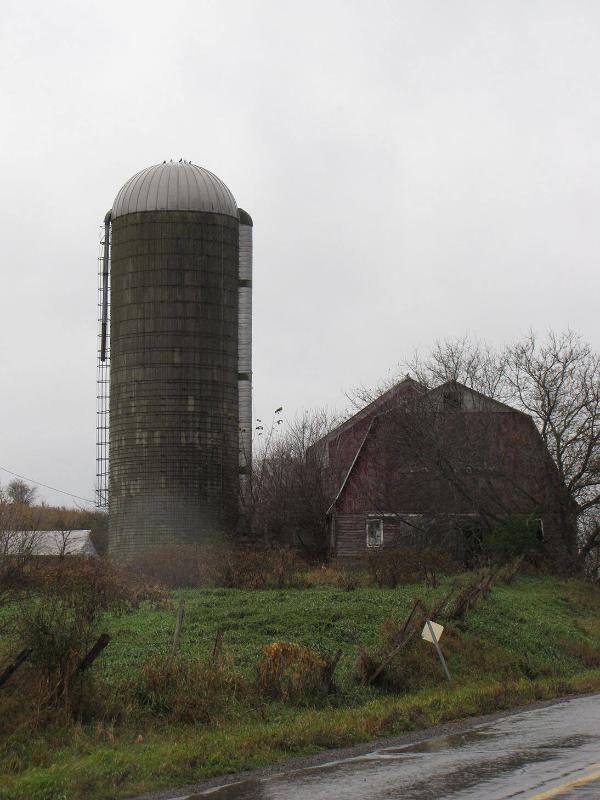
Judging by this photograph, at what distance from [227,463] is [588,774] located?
117 feet

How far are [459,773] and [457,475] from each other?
34295 millimetres

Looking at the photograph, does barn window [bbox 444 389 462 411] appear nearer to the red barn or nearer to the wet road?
the red barn

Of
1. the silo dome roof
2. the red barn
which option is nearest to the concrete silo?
the silo dome roof

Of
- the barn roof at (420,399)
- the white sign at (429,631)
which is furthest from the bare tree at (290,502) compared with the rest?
the white sign at (429,631)

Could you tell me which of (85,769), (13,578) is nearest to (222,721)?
(85,769)

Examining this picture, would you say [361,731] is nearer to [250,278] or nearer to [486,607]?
[486,607]

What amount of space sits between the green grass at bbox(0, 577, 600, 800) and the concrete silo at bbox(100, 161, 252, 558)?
14.1 metres

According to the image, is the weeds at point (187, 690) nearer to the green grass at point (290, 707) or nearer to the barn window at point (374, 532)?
the green grass at point (290, 707)

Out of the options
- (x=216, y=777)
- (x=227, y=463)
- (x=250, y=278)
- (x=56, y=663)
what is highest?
(x=250, y=278)

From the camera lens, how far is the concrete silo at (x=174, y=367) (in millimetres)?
45125

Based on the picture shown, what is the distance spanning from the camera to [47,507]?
103750mm

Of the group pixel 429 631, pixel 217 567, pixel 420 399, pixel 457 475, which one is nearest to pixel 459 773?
pixel 429 631

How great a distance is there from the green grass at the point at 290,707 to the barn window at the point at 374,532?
1472 cm

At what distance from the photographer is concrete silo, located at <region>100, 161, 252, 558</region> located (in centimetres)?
4512
